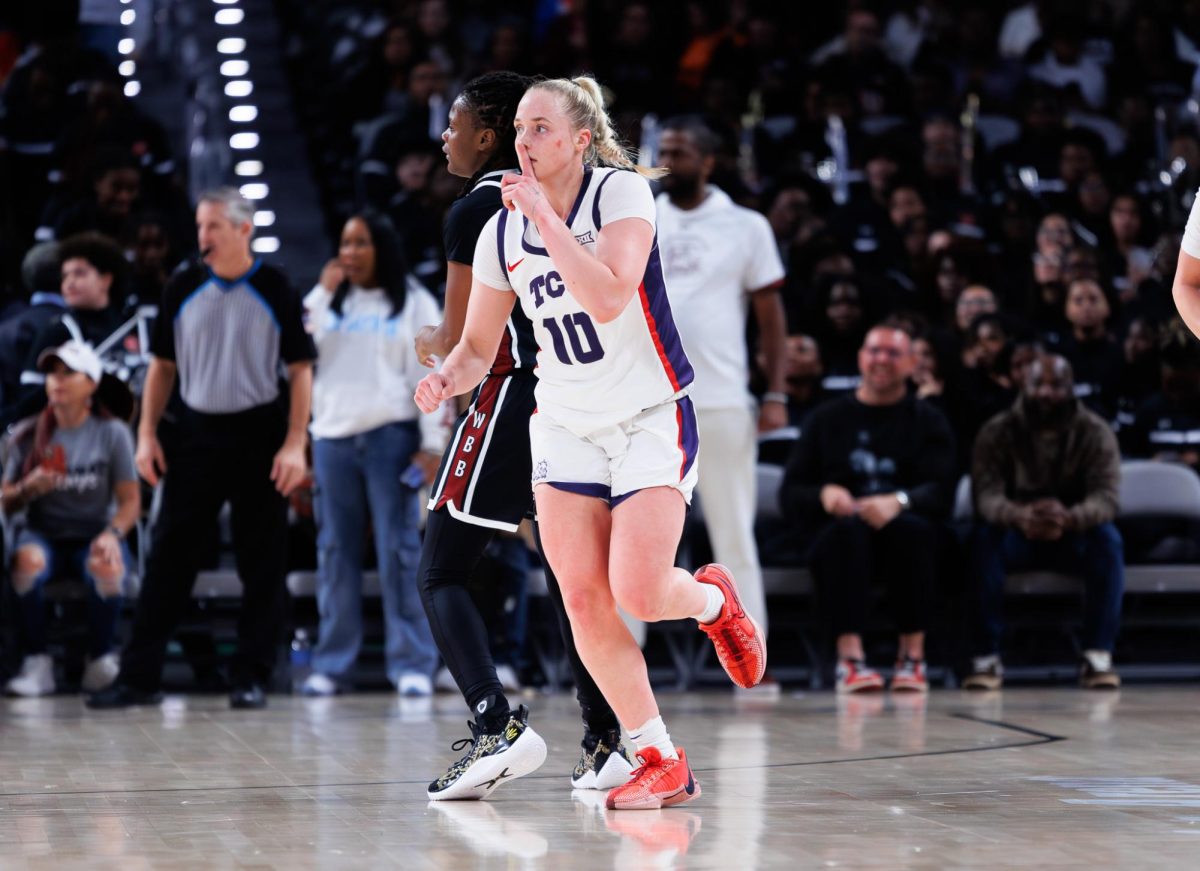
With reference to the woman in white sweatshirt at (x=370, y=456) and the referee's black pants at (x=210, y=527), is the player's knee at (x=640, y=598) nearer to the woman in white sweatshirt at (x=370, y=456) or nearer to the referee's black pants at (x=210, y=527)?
the referee's black pants at (x=210, y=527)

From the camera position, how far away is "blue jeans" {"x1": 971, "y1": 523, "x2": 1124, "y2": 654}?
299 inches

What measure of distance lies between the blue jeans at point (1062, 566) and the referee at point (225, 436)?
287cm

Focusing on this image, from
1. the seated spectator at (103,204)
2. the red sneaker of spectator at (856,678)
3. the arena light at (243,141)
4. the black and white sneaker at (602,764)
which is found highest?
the arena light at (243,141)

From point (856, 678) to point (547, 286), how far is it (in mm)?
3720

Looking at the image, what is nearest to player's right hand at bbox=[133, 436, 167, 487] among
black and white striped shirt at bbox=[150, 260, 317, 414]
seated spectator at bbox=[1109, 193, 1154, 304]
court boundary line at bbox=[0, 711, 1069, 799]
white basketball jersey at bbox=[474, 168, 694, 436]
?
black and white striped shirt at bbox=[150, 260, 317, 414]

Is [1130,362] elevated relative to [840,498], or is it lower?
elevated

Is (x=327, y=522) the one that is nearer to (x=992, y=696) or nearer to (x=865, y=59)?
(x=992, y=696)

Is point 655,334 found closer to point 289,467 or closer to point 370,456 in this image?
point 289,467

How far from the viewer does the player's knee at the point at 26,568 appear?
753 centimetres

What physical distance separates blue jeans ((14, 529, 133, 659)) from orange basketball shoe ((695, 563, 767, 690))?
13.0 ft

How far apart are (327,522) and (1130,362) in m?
3.92

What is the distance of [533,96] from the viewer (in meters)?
3.97

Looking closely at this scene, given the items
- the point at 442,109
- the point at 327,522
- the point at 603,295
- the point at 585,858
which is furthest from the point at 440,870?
the point at 442,109

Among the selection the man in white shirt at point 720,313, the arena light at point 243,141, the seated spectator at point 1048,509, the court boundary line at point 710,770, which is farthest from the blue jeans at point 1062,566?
the arena light at point 243,141
